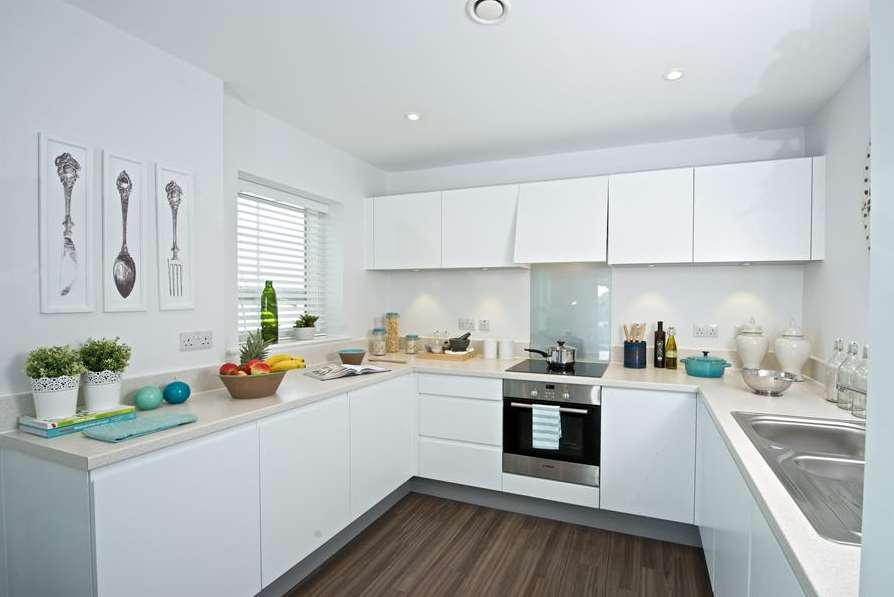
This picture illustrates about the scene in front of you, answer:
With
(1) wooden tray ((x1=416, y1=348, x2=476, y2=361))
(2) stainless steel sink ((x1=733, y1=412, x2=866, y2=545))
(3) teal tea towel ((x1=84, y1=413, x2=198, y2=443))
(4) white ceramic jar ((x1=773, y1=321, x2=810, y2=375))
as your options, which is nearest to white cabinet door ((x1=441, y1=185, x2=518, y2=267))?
(1) wooden tray ((x1=416, y1=348, x2=476, y2=361))

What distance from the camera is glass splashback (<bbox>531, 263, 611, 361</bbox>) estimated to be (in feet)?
11.0

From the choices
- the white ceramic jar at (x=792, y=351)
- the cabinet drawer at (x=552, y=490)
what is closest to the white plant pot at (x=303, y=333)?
the cabinet drawer at (x=552, y=490)

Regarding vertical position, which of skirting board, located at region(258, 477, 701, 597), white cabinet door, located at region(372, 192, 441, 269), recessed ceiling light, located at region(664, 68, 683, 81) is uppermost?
recessed ceiling light, located at region(664, 68, 683, 81)

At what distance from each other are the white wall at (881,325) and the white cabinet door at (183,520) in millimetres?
1727

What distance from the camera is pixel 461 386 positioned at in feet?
9.98

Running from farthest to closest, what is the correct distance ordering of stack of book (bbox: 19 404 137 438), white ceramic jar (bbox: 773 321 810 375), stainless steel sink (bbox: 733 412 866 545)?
white ceramic jar (bbox: 773 321 810 375) → stack of book (bbox: 19 404 137 438) → stainless steel sink (bbox: 733 412 866 545)

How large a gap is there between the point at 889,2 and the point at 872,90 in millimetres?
75

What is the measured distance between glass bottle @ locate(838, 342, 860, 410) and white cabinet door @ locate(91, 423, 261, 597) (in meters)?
2.45

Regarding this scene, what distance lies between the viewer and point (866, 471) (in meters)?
0.47

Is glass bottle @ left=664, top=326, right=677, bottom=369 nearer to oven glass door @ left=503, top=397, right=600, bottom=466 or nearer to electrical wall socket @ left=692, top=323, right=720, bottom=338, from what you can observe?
electrical wall socket @ left=692, top=323, right=720, bottom=338

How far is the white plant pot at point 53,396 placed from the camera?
1.55m

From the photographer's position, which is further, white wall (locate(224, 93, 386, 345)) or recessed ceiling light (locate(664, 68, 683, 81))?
white wall (locate(224, 93, 386, 345))

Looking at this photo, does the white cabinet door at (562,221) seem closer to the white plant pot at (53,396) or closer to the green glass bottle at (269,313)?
the green glass bottle at (269,313)

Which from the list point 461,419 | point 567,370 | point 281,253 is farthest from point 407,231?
point 567,370
